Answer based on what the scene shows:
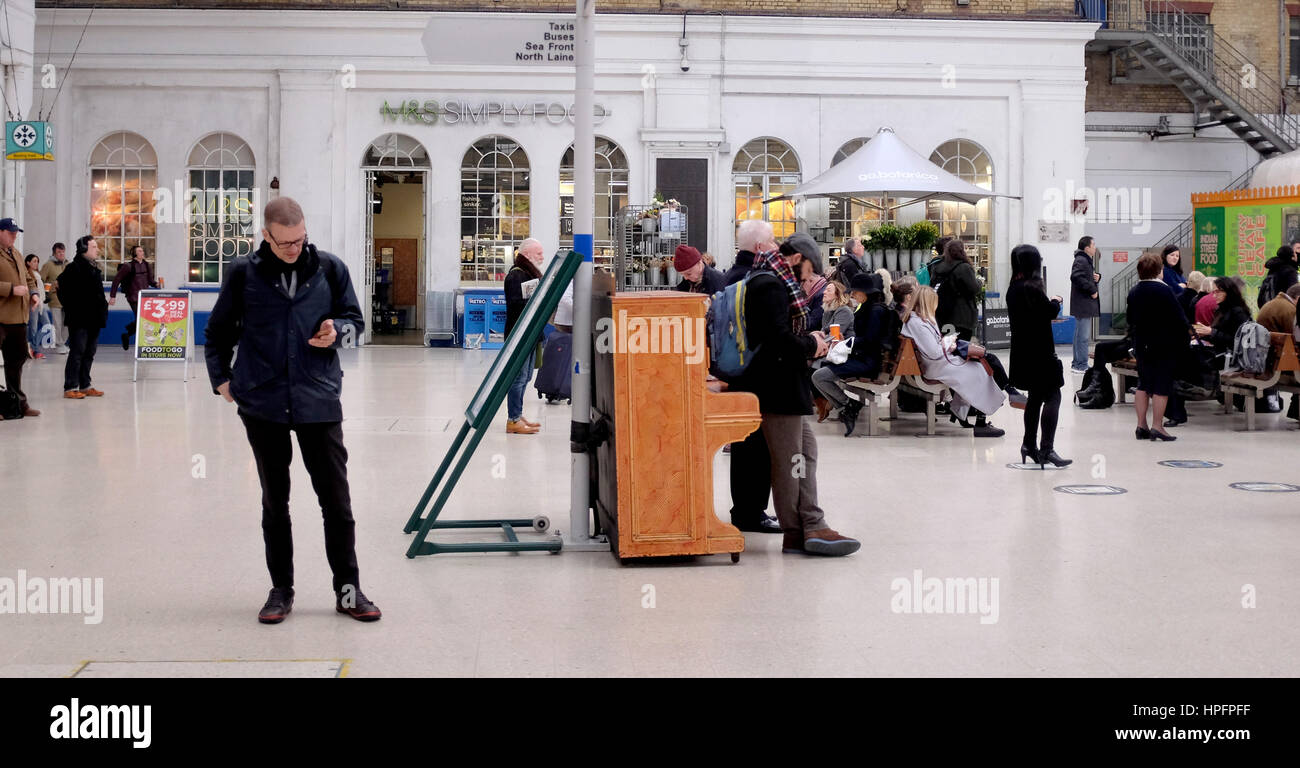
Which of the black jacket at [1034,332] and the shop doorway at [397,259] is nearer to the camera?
the black jacket at [1034,332]

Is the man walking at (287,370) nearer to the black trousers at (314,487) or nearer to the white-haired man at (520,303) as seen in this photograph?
the black trousers at (314,487)

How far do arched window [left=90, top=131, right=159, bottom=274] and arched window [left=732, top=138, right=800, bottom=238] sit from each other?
34.9 ft

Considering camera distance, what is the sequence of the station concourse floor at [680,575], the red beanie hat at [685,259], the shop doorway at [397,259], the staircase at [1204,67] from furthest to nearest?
1. the shop doorway at [397,259]
2. the staircase at [1204,67]
3. the red beanie hat at [685,259]
4. the station concourse floor at [680,575]

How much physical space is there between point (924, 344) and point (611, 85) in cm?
1450

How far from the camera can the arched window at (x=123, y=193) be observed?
2528 centimetres

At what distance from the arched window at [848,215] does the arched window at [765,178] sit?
2.70ft

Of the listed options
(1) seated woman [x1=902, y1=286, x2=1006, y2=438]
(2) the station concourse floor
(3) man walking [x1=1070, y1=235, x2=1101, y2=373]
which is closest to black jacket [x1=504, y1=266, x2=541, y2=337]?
(2) the station concourse floor

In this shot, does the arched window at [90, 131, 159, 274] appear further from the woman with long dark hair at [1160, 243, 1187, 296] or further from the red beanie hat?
the woman with long dark hair at [1160, 243, 1187, 296]

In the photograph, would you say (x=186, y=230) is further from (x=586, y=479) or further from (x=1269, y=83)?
(x=1269, y=83)

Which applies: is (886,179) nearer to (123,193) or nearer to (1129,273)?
(1129,273)

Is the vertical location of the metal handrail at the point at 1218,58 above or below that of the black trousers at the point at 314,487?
above

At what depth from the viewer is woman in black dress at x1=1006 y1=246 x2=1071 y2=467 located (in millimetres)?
10062

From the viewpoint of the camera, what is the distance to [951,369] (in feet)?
40.4

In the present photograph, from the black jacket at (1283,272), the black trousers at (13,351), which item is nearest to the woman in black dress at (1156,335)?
the black jacket at (1283,272)
